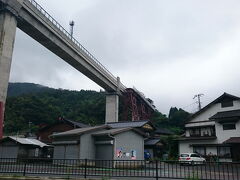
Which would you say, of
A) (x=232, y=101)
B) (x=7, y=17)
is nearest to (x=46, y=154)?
(x=7, y=17)

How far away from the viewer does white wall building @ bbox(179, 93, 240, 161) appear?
27112mm

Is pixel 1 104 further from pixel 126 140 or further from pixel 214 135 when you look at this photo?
pixel 214 135

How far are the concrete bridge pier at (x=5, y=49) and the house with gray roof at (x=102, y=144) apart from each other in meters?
6.20

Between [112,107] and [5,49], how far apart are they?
29627 mm

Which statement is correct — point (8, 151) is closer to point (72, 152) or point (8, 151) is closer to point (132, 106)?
point (72, 152)

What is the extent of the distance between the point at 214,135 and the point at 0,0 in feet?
93.6

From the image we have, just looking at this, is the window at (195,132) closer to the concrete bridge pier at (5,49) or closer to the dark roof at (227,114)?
the dark roof at (227,114)

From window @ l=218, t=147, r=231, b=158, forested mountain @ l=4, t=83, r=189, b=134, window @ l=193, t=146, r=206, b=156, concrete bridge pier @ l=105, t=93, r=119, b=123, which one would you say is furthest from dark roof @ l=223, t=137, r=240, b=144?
forested mountain @ l=4, t=83, r=189, b=134

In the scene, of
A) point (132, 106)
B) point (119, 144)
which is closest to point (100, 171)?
point (119, 144)

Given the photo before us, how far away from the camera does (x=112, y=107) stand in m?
48.7

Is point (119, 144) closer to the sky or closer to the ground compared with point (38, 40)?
closer to the ground

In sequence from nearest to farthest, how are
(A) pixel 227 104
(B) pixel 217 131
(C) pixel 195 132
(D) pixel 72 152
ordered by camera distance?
1. (D) pixel 72 152
2. (B) pixel 217 131
3. (A) pixel 227 104
4. (C) pixel 195 132

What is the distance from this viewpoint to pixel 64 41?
31.4 meters

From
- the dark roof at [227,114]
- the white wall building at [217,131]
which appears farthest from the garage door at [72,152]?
the dark roof at [227,114]
